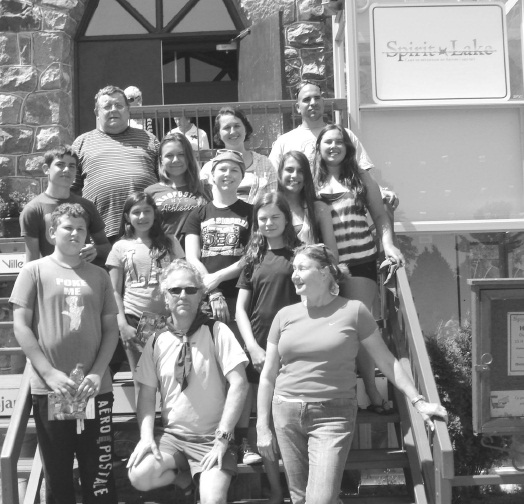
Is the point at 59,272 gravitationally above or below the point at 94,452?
above

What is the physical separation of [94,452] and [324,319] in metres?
1.29

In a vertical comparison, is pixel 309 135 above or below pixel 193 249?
above

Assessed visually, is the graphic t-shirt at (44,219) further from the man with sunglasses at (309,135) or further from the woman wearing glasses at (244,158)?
the man with sunglasses at (309,135)

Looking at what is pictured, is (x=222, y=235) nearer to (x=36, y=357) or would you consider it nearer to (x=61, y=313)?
(x=61, y=313)

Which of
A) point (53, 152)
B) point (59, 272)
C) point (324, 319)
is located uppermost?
point (53, 152)

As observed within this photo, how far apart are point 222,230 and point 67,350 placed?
3.83 ft

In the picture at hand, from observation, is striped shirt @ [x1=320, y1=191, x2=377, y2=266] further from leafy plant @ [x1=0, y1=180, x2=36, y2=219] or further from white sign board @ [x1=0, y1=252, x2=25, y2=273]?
leafy plant @ [x1=0, y1=180, x2=36, y2=219]

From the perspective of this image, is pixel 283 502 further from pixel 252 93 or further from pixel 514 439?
pixel 252 93

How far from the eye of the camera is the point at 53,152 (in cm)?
504

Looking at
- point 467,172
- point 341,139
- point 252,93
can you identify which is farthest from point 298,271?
point 252,93

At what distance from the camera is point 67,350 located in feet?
14.3

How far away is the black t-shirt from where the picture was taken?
4.70m

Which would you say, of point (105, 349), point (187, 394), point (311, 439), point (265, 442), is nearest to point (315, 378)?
point (311, 439)

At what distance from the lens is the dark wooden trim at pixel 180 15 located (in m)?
10.5
